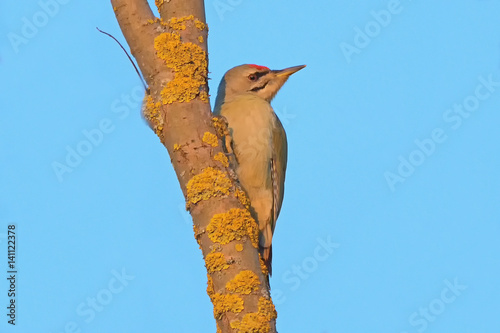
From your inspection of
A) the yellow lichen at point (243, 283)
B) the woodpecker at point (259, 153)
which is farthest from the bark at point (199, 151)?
the woodpecker at point (259, 153)

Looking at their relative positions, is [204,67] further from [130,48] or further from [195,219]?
[195,219]

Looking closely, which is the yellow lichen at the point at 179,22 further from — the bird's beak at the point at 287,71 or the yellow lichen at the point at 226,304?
the bird's beak at the point at 287,71

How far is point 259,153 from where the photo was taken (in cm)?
546

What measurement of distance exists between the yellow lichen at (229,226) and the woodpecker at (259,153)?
1.79m

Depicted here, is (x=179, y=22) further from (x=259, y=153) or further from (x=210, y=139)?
(x=259, y=153)

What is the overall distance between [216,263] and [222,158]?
2.02 ft

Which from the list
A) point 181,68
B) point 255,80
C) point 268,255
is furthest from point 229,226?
point 255,80

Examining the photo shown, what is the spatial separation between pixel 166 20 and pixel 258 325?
6.34 ft

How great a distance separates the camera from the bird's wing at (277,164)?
5816mm

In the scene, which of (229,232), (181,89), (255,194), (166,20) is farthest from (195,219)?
(255,194)

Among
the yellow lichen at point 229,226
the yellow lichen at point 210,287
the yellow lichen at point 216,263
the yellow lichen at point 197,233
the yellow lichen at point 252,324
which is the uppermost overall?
the yellow lichen at point 197,233

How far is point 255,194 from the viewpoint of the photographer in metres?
5.69

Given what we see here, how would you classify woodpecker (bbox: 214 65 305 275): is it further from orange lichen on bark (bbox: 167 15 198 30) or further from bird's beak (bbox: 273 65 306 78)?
orange lichen on bark (bbox: 167 15 198 30)

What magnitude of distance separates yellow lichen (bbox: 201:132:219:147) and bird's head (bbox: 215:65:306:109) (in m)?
3.10
